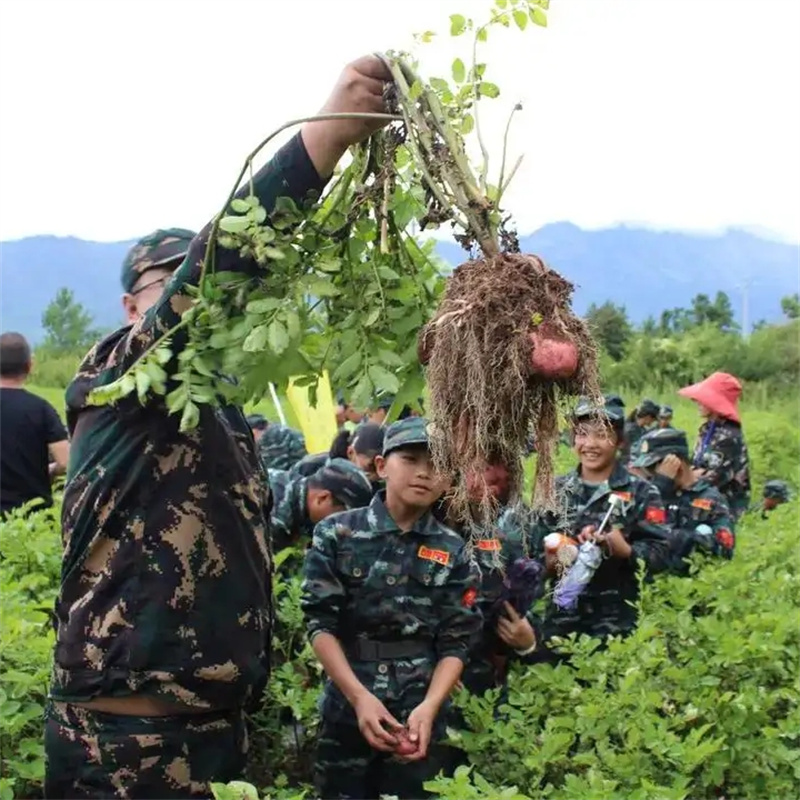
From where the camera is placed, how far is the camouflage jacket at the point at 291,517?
167 inches

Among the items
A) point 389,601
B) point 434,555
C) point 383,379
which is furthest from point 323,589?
point 383,379

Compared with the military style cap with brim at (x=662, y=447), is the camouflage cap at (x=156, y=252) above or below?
above

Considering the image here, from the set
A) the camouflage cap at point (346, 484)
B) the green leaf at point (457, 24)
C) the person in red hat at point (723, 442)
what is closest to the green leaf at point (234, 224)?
the green leaf at point (457, 24)

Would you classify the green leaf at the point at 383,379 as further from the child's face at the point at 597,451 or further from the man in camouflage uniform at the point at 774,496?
the man in camouflage uniform at the point at 774,496

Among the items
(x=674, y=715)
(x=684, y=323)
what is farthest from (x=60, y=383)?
(x=674, y=715)

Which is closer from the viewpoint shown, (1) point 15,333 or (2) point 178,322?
(2) point 178,322

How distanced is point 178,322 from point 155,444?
316 millimetres

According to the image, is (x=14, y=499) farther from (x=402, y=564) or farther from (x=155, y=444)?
(x=155, y=444)

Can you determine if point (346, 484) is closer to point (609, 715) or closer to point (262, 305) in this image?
point (609, 715)

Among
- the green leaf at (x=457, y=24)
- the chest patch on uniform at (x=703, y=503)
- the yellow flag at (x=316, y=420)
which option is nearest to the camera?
the green leaf at (x=457, y=24)

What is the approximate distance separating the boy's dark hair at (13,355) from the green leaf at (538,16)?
4.07m

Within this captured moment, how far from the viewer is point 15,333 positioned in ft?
18.2

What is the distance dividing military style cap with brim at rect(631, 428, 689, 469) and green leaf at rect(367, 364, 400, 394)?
3884mm

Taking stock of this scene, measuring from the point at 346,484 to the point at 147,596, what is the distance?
1771 mm
